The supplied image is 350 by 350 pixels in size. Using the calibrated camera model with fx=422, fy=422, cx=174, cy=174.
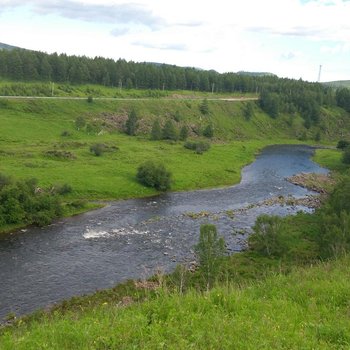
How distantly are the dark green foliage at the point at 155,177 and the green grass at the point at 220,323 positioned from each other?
2852 inches

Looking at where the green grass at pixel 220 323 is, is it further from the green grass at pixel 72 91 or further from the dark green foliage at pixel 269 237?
the green grass at pixel 72 91

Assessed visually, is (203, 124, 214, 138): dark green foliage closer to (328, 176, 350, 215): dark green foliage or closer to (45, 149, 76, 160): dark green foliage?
(45, 149, 76, 160): dark green foliage

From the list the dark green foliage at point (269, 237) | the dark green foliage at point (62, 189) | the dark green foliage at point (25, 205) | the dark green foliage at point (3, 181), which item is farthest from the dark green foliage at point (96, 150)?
the dark green foliage at point (269, 237)

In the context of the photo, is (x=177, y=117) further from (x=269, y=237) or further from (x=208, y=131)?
(x=269, y=237)

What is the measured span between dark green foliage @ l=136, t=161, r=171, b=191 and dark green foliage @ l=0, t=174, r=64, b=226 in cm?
2463

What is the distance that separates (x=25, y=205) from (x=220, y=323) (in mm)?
57507

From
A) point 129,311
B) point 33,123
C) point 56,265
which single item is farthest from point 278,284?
point 33,123

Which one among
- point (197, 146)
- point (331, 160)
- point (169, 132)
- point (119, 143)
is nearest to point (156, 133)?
point (169, 132)

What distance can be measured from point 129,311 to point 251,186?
86014 mm

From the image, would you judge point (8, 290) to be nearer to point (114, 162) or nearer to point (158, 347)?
point (158, 347)

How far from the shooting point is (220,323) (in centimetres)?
1433

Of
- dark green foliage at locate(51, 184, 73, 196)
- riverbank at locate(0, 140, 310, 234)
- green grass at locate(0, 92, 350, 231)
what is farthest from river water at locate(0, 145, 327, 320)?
green grass at locate(0, 92, 350, 231)

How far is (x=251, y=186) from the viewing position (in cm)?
10000

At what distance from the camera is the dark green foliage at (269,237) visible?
5528 centimetres
